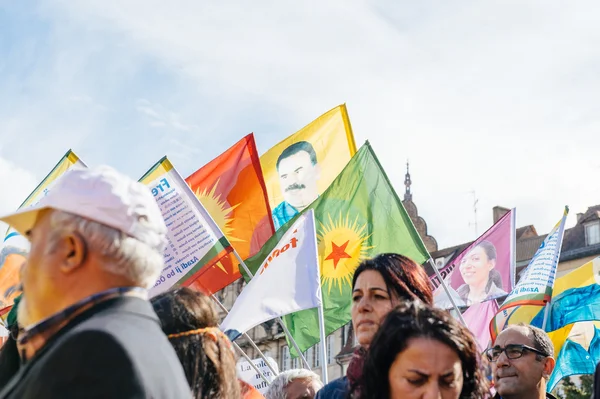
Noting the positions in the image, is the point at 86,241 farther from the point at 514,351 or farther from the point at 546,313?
the point at 546,313

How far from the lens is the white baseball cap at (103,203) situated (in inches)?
90.9

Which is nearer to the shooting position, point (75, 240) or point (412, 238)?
point (75, 240)

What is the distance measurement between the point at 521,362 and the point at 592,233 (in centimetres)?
3835

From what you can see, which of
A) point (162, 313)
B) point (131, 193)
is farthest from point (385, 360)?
point (131, 193)

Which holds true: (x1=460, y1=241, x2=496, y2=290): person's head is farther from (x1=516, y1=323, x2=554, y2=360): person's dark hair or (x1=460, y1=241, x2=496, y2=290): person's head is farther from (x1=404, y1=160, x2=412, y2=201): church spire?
(x1=404, y1=160, x2=412, y2=201): church spire

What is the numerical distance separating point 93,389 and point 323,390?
226cm

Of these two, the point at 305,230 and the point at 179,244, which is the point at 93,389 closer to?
the point at 305,230

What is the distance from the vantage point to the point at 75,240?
2.28m

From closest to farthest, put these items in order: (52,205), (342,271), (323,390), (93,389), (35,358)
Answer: (93,389)
(35,358)
(52,205)
(323,390)
(342,271)

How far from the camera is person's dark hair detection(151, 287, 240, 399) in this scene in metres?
3.26

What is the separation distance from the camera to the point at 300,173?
12953 millimetres

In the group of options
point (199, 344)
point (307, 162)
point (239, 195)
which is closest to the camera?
point (199, 344)

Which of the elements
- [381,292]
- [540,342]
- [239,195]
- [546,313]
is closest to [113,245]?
[381,292]

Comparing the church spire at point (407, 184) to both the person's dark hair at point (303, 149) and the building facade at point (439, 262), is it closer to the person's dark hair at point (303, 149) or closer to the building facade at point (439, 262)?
the building facade at point (439, 262)
